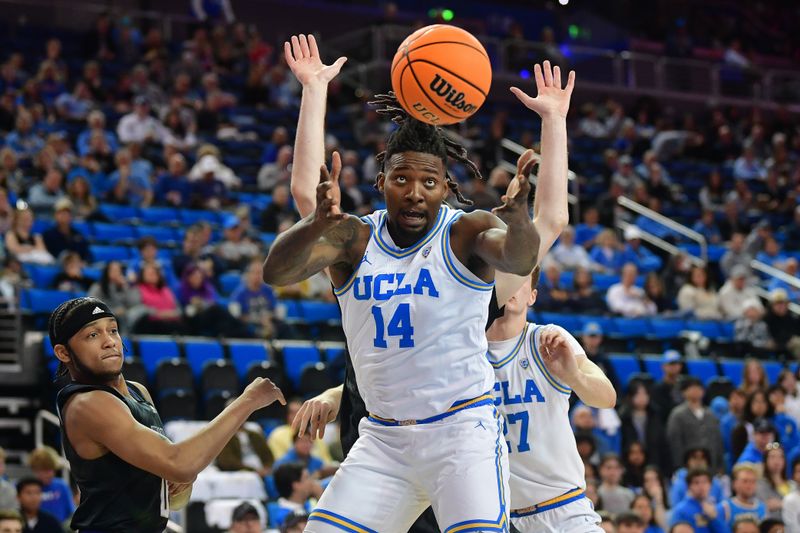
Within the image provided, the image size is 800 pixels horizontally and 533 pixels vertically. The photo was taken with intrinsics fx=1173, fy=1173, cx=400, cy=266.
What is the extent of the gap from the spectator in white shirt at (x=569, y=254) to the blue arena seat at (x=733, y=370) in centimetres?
261

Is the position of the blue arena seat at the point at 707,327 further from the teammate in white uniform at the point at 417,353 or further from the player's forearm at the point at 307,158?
the teammate in white uniform at the point at 417,353

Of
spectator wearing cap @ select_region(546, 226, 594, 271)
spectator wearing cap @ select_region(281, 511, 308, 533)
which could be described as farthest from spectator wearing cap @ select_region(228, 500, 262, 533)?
spectator wearing cap @ select_region(546, 226, 594, 271)

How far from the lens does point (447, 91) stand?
518 cm

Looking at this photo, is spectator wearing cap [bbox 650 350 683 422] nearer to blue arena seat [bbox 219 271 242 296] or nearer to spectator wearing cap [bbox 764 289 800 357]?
spectator wearing cap [bbox 764 289 800 357]

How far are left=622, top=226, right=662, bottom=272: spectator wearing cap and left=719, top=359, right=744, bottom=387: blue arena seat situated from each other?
311cm

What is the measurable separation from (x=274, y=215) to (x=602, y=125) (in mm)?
10724

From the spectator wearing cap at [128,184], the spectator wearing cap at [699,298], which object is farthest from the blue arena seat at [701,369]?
the spectator wearing cap at [128,184]

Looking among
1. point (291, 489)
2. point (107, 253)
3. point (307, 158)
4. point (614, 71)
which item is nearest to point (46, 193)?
point (107, 253)

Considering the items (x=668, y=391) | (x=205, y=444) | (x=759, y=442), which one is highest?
(x=668, y=391)

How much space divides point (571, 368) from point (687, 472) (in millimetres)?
6340

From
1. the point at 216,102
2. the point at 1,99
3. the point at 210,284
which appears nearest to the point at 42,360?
the point at 210,284

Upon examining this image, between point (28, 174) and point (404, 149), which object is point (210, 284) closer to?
point (28, 174)

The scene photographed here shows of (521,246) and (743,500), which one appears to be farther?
(743,500)

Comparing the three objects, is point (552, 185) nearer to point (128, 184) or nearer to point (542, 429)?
point (542, 429)
